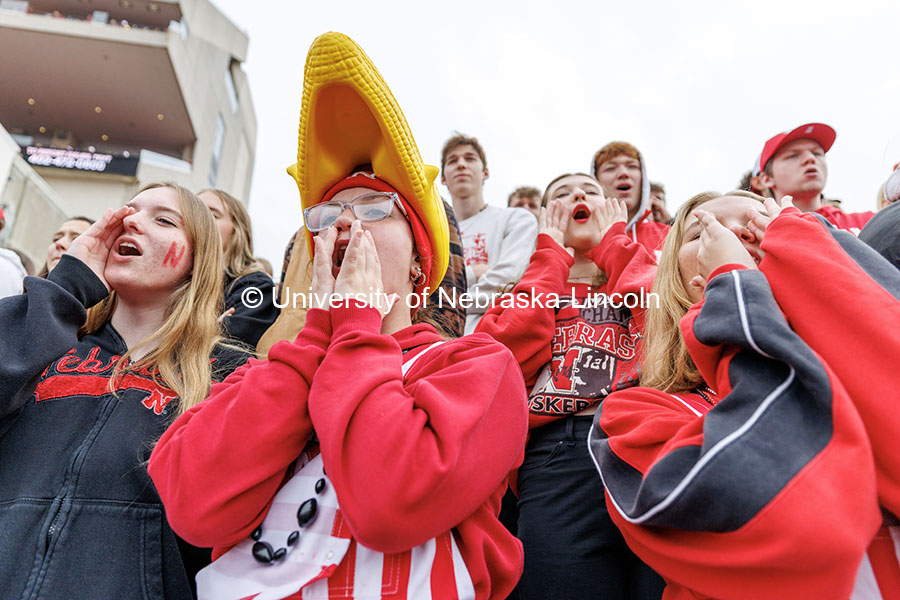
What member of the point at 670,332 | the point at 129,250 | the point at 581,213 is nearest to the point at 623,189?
the point at 581,213

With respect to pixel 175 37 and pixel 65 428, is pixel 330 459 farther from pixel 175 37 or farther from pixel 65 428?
pixel 175 37

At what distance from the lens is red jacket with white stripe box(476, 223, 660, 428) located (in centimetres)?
202

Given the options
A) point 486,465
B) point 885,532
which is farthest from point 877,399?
point 486,465

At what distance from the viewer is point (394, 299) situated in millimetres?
1661

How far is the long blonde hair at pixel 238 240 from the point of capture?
3.35 m

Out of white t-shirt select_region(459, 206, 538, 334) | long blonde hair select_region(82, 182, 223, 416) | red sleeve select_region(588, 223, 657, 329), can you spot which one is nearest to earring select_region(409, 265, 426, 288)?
long blonde hair select_region(82, 182, 223, 416)

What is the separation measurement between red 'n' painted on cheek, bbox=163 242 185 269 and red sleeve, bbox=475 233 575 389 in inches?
48.1

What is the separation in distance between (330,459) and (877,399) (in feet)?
3.53

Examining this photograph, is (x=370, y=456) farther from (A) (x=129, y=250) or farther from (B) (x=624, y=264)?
(B) (x=624, y=264)

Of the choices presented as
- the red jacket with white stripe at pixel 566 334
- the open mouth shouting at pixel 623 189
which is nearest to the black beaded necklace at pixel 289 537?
the red jacket with white stripe at pixel 566 334

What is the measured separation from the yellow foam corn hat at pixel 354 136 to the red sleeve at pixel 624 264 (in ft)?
2.68

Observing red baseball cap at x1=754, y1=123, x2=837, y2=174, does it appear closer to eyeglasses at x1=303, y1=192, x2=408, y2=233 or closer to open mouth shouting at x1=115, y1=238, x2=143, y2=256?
eyeglasses at x1=303, y1=192, x2=408, y2=233

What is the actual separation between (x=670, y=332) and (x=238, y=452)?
1310 mm

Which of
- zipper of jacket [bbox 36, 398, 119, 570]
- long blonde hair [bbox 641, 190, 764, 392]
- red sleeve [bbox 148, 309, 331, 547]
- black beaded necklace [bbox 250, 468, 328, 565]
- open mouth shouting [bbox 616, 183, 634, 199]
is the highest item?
open mouth shouting [bbox 616, 183, 634, 199]
